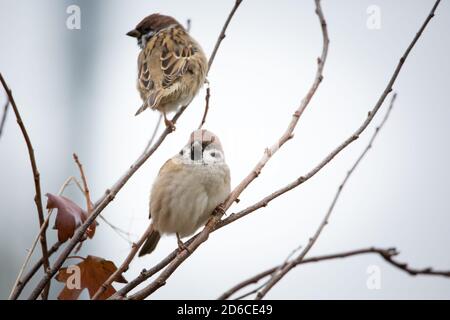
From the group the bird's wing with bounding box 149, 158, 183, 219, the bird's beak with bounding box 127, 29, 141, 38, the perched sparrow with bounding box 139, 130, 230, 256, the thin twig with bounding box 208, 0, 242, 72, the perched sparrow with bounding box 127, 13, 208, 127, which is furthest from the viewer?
the bird's beak with bounding box 127, 29, 141, 38

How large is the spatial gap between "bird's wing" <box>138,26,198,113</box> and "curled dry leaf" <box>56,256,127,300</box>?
1.59 m

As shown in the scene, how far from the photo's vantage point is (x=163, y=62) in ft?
12.4

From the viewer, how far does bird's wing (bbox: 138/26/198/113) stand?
11.7 ft

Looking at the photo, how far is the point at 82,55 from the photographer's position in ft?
39.5

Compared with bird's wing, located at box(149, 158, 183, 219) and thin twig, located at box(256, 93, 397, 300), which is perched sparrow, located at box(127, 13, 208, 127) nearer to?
bird's wing, located at box(149, 158, 183, 219)

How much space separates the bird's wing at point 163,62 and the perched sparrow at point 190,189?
453 mm

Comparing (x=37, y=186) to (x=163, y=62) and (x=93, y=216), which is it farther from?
(x=163, y=62)

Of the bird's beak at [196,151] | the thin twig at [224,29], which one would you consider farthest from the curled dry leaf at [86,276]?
the bird's beak at [196,151]

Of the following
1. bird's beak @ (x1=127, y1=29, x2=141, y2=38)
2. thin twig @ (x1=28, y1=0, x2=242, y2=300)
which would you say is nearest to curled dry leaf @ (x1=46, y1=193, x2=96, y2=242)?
thin twig @ (x1=28, y1=0, x2=242, y2=300)

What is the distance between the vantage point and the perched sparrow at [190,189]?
117 inches

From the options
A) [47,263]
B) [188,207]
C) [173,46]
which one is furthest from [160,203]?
[47,263]
